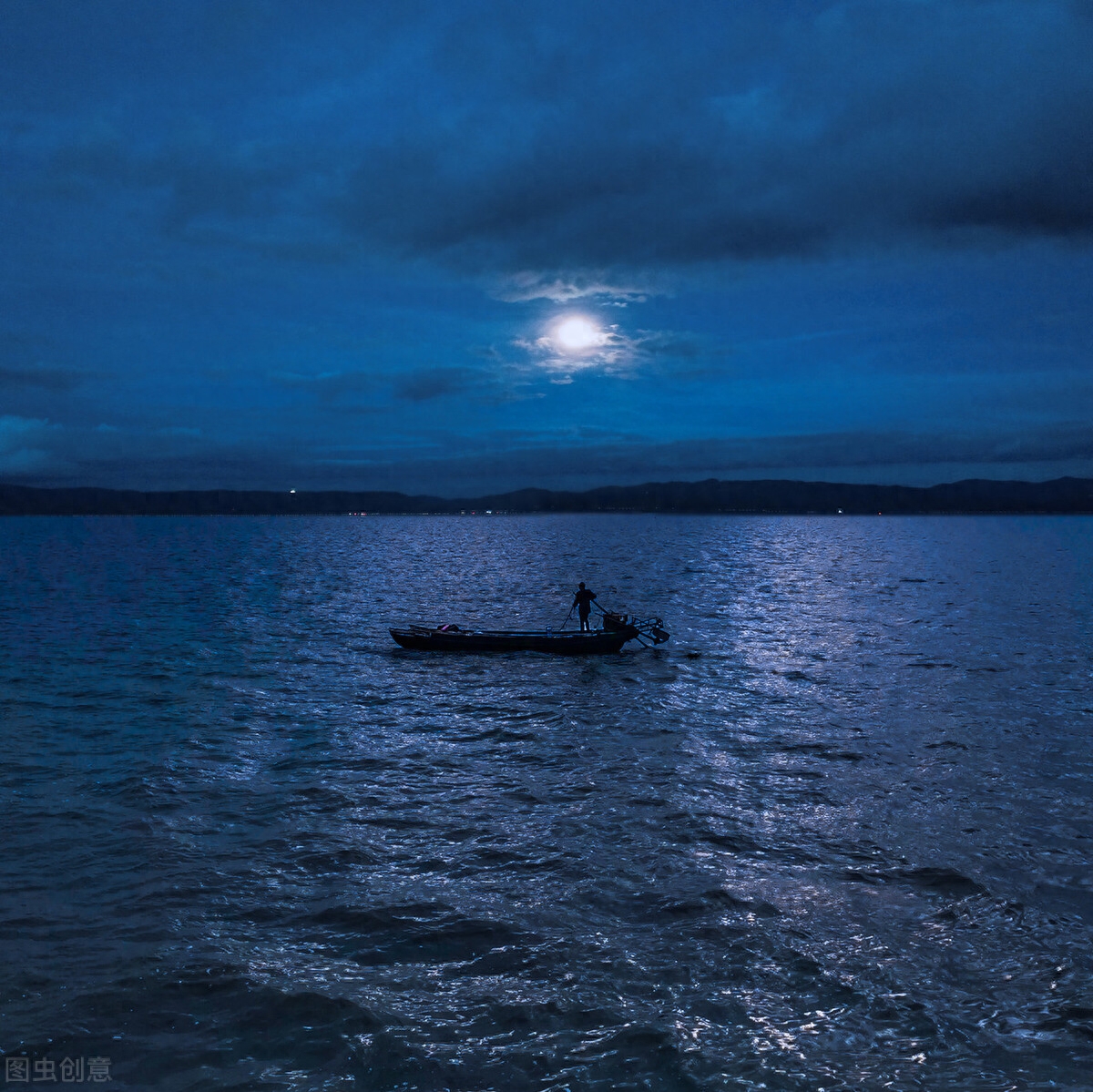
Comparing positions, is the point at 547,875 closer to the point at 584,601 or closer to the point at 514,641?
Answer: the point at 514,641

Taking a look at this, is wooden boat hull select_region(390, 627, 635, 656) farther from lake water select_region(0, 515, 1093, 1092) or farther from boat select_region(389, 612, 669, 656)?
lake water select_region(0, 515, 1093, 1092)

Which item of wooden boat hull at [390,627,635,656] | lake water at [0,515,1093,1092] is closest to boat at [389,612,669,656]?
wooden boat hull at [390,627,635,656]

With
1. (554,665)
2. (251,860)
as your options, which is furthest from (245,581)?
(251,860)

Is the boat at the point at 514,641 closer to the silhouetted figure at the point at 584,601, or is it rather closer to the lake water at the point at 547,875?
the silhouetted figure at the point at 584,601

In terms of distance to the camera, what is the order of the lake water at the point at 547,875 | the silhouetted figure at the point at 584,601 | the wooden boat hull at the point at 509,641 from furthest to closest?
the silhouetted figure at the point at 584,601, the wooden boat hull at the point at 509,641, the lake water at the point at 547,875

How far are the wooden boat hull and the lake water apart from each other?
249 cm

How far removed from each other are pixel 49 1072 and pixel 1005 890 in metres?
14.3

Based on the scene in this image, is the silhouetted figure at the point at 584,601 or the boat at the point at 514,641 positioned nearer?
the boat at the point at 514,641

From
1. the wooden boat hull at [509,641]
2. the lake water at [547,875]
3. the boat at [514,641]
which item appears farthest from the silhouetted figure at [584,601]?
the lake water at [547,875]

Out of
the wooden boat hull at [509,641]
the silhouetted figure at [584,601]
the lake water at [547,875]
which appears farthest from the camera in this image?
the silhouetted figure at [584,601]

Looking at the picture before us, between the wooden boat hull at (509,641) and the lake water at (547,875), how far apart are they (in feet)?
8.16

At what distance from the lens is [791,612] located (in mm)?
51531

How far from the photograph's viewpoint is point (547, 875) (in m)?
13.4

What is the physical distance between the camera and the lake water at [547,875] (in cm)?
925
